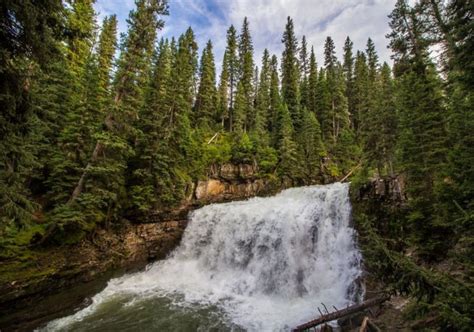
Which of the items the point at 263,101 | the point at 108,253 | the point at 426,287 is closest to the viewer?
the point at 426,287

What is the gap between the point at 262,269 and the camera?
43.0 feet

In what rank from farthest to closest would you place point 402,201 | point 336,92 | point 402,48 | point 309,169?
point 336,92
point 309,169
point 402,48
point 402,201

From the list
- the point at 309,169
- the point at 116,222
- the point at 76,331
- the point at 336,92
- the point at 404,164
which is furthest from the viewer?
the point at 336,92

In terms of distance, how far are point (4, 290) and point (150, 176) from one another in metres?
8.95

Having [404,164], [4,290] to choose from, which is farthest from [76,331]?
[404,164]

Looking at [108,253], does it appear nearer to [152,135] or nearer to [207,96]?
[152,135]

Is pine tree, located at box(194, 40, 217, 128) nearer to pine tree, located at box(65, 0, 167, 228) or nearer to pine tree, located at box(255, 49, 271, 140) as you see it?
pine tree, located at box(255, 49, 271, 140)

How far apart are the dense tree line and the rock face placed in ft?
3.08

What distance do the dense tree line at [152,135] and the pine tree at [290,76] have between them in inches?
216

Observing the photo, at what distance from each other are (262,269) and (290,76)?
3135 centimetres

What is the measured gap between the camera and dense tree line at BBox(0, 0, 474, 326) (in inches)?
246

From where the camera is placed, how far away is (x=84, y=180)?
13.5 metres

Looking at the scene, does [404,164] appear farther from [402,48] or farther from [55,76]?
[55,76]

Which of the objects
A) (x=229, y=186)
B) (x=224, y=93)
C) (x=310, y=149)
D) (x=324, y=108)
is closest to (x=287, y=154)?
(x=310, y=149)
